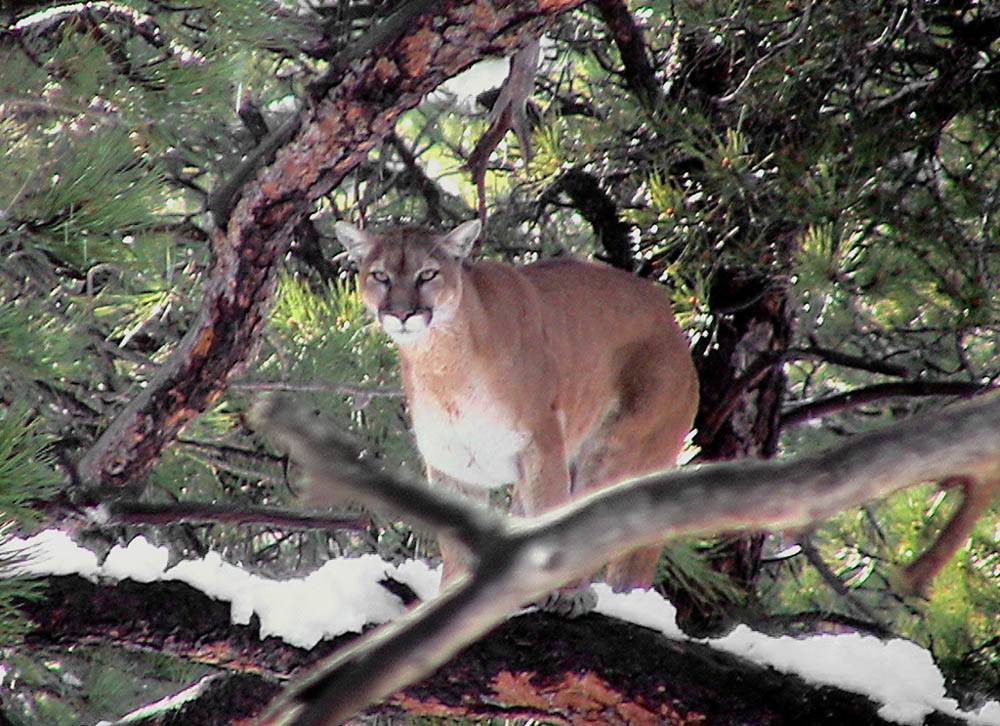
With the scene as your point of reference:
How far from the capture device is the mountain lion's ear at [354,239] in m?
2.98

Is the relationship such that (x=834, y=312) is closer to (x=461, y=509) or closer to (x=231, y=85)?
(x=231, y=85)

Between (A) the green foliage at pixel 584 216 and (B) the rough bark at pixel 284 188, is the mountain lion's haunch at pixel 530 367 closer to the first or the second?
(A) the green foliage at pixel 584 216

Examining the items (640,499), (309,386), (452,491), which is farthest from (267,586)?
(640,499)

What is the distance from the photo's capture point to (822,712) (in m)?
2.27

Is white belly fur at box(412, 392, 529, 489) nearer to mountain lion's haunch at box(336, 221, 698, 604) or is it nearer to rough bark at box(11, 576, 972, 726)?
mountain lion's haunch at box(336, 221, 698, 604)

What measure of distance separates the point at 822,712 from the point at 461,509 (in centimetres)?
188

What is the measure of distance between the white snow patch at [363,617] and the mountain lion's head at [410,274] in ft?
1.86

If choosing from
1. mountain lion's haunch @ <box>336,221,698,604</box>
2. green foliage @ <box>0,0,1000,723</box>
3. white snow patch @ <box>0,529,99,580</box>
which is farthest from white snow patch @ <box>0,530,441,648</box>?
mountain lion's haunch @ <box>336,221,698,604</box>

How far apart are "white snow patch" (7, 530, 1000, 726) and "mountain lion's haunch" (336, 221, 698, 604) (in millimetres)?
387

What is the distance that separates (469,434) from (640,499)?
240cm

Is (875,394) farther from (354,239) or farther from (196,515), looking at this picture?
(196,515)

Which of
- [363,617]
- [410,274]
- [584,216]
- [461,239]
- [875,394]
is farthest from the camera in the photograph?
[584,216]

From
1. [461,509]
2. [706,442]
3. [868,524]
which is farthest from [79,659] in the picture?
[461,509]

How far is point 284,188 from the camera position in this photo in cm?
238
